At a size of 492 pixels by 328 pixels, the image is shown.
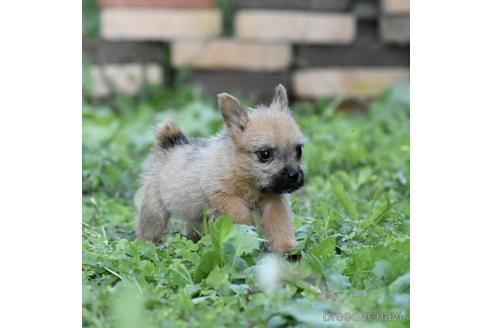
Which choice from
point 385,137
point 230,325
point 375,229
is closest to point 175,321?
point 230,325

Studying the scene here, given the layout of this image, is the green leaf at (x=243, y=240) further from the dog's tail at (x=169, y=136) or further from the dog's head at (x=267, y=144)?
the dog's tail at (x=169, y=136)

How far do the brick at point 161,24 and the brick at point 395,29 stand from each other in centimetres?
113

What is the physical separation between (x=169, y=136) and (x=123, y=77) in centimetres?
303

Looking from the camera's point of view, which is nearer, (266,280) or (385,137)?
(266,280)

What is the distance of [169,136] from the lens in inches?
154

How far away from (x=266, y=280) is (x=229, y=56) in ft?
13.6

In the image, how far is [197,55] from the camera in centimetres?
690

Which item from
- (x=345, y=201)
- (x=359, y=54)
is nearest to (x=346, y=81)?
(x=359, y=54)

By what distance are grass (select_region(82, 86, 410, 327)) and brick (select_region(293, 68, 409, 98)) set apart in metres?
1.86

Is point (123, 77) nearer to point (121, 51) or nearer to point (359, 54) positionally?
point (121, 51)

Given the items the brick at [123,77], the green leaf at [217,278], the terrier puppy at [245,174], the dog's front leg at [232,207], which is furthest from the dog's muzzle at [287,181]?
the brick at [123,77]

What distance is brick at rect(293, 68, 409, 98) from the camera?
6910 millimetres

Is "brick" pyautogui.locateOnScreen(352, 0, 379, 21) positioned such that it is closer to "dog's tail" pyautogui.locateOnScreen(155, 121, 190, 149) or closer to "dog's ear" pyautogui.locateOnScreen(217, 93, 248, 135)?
"dog's tail" pyautogui.locateOnScreen(155, 121, 190, 149)
